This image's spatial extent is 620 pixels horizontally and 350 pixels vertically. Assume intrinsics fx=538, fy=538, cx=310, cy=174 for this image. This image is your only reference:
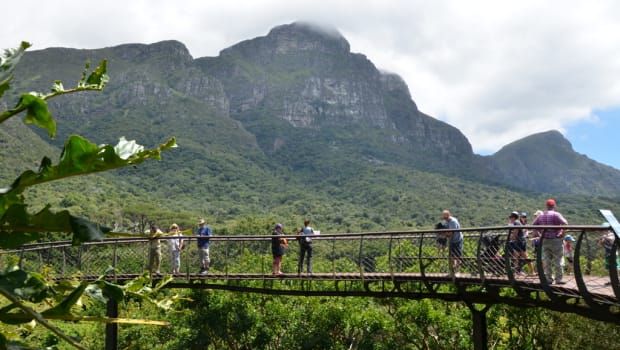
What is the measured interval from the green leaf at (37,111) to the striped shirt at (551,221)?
7064 millimetres

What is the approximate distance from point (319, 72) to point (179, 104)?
Result: 68363 mm

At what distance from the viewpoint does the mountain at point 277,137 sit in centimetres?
9066

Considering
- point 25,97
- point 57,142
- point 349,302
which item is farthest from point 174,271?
point 57,142

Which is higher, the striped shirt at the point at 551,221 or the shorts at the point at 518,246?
the striped shirt at the point at 551,221

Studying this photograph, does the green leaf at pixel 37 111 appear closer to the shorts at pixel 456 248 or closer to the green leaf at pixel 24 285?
the green leaf at pixel 24 285

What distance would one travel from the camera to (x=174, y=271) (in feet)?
43.2

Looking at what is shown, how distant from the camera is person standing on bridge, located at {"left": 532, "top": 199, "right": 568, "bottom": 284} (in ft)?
23.4

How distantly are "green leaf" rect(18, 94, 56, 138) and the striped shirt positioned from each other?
23.2 ft

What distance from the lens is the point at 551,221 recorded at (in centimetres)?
730

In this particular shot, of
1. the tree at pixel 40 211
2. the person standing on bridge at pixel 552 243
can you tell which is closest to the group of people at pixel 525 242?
the person standing on bridge at pixel 552 243

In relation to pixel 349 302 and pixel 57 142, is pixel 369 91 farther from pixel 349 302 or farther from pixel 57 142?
pixel 349 302

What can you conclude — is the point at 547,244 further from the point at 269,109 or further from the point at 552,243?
the point at 269,109

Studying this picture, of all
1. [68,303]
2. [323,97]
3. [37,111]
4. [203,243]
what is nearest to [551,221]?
[68,303]

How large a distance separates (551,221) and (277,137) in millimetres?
A: 134879
